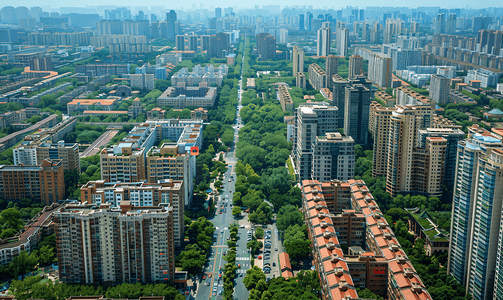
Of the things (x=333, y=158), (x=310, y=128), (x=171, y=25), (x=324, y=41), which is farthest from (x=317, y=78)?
(x=171, y=25)

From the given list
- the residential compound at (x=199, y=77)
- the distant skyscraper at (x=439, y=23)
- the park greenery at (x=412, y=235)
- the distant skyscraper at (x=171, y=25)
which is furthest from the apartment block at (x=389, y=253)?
the distant skyscraper at (x=171, y=25)

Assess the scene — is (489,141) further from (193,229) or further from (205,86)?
(205,86)

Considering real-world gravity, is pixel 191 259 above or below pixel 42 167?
below

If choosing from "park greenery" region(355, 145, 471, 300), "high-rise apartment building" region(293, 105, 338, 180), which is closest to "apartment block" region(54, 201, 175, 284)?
"park greenery" region(355, 145, 471, 300)

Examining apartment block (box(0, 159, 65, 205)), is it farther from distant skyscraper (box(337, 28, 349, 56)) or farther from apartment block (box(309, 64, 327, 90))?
distant skyscraper (box(337, 28, 349, 56))

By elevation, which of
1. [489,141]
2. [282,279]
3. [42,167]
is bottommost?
[282,279]

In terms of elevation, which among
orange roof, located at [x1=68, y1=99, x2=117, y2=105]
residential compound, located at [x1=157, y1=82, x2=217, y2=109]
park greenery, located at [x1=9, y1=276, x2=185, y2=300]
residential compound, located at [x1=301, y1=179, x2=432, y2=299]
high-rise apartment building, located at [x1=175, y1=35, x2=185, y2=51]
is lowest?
park greenery, located at [x1=9, y1=276, x2=185, y2=300]

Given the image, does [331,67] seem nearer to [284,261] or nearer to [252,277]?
[284,261]

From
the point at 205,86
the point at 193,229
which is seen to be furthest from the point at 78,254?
the point at 205,86

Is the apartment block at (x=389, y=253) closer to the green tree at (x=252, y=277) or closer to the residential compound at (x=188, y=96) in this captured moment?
the green tree at (x=252, y=277)
